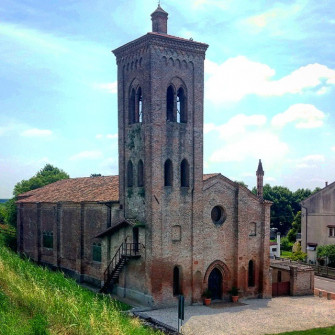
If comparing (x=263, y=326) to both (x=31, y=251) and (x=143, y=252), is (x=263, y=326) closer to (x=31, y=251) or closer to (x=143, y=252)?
(x=143, y=252)

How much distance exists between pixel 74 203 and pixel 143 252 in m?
9.71

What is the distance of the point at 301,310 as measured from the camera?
2588 centimetres

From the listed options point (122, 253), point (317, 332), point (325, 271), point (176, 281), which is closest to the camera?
point (317, 332)

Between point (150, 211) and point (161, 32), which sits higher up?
point (161, 32)

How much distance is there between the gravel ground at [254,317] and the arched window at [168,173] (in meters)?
7.17

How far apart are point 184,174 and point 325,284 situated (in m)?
17.4

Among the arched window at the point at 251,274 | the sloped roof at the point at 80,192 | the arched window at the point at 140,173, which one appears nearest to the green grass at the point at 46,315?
the arched window at the point at 140,173

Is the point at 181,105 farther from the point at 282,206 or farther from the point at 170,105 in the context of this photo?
the point at 282,206

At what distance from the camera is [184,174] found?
27.2m

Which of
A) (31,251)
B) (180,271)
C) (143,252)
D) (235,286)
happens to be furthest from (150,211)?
(31,251)

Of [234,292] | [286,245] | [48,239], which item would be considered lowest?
[286,245]

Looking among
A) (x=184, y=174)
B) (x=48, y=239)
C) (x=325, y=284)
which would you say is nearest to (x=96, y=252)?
(x=48, y=239)

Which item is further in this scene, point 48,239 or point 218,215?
point 48,239

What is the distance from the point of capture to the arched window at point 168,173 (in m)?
26.3
